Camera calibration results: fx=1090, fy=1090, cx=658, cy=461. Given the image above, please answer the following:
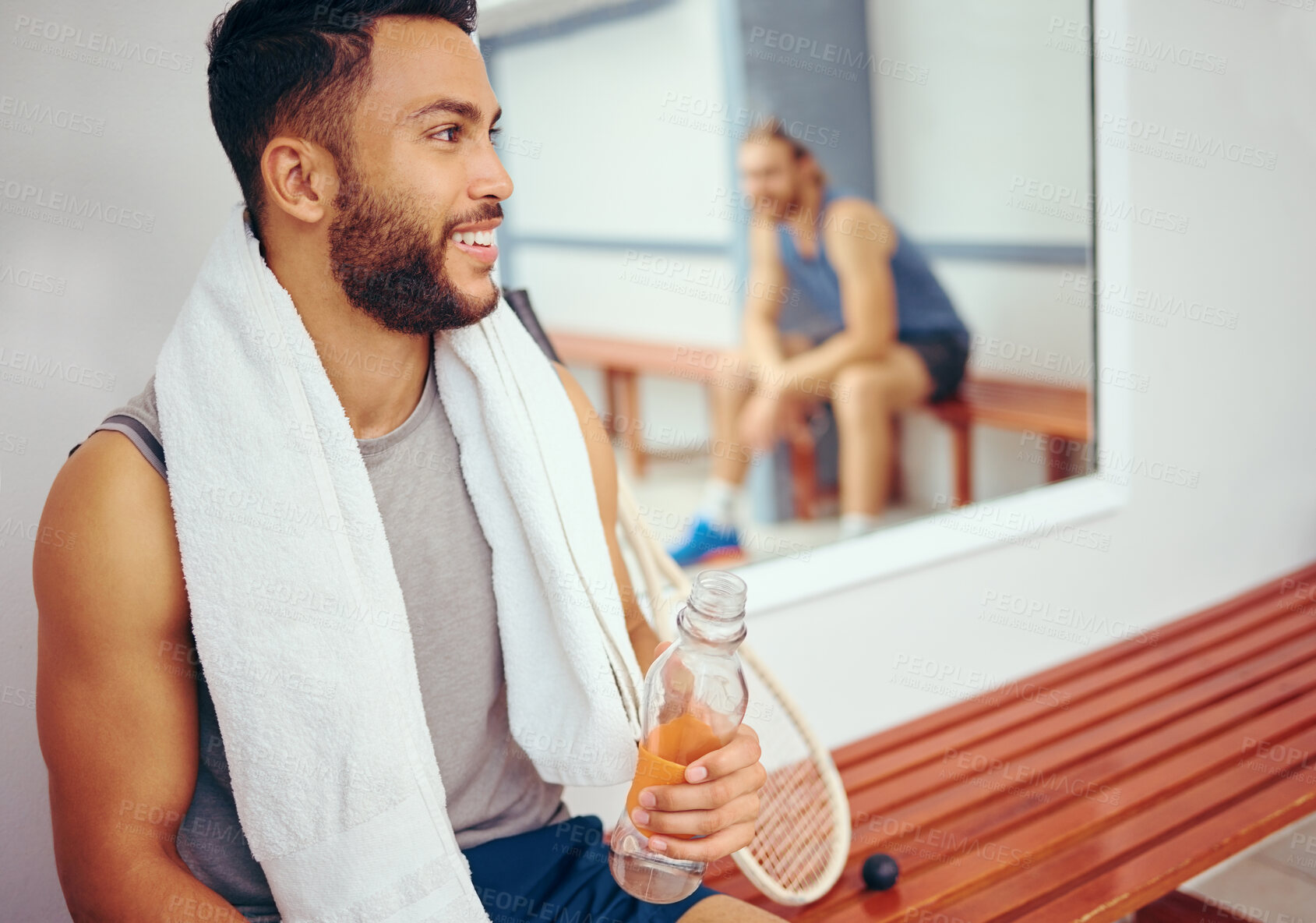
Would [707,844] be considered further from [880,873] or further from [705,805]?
[880,873]

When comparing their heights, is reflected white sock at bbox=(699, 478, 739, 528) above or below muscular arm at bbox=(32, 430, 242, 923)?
below

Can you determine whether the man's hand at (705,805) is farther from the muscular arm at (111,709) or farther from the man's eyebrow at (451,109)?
the man's eyebrow at (451,109)

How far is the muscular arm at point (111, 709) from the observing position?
0.91 metres

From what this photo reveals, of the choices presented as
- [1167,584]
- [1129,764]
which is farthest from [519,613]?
[1167,584]

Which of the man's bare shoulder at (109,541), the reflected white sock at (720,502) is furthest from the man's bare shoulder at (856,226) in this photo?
the man's bare shoulder at (109,541)

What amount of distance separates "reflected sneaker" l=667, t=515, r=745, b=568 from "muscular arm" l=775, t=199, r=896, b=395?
20.4 inches

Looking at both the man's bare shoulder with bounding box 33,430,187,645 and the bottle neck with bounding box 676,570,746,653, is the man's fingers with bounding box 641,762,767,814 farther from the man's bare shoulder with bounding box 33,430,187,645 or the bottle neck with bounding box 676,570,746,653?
the man's bare shoulder with bounding box 33,430,187,645

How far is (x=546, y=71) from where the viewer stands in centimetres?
265

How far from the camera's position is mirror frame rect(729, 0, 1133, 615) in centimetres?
183

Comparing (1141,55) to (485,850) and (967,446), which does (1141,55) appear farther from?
(485,850)

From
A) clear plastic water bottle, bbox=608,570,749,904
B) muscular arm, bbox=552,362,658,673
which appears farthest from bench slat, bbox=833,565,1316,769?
clear plastic water bottle, bbox=608,570,749,904

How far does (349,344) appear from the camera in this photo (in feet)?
3.64

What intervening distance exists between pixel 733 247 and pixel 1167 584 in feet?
4.94

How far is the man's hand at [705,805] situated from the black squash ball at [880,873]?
43cm
